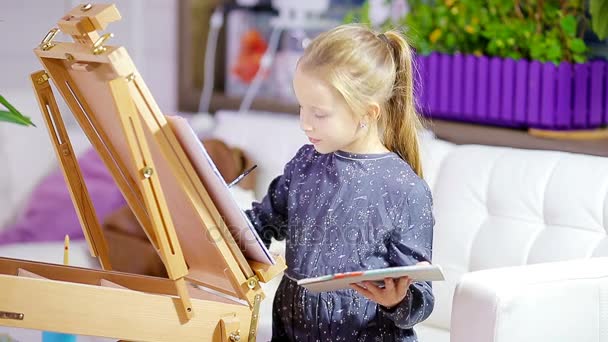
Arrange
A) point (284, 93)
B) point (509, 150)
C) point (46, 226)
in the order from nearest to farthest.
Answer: point (509, 150), point (46, 226), point (284, 93)

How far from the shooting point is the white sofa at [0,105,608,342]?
5.52 ft

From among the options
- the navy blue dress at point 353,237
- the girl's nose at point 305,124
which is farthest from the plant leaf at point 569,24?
the girl's nose at point 305,124

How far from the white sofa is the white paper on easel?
15.0 inches

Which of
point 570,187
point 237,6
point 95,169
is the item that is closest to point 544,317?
point 570,187

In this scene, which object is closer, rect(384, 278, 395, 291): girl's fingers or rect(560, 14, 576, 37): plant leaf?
rect(384, 278, 395, 291): girl's fingers

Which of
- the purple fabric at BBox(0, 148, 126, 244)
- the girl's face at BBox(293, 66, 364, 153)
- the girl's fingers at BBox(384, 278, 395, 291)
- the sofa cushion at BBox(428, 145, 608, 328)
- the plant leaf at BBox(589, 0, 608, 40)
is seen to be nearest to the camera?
the girl's fingers at BBox(384, 278, 395, 291)

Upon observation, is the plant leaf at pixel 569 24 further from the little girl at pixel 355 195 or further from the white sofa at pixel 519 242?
the little girl at pixel 355 195

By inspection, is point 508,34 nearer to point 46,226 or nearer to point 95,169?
point 95,169

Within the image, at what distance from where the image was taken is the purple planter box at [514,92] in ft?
8.29

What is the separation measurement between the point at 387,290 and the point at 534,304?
0.30m

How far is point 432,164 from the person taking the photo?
2520mm

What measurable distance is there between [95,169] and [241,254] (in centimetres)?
161

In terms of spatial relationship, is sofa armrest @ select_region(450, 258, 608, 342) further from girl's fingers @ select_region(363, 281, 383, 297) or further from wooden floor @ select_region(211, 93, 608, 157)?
wooden floor @ select_region(211, 93, 608, 157)

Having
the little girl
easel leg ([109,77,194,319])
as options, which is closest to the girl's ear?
the little girl
